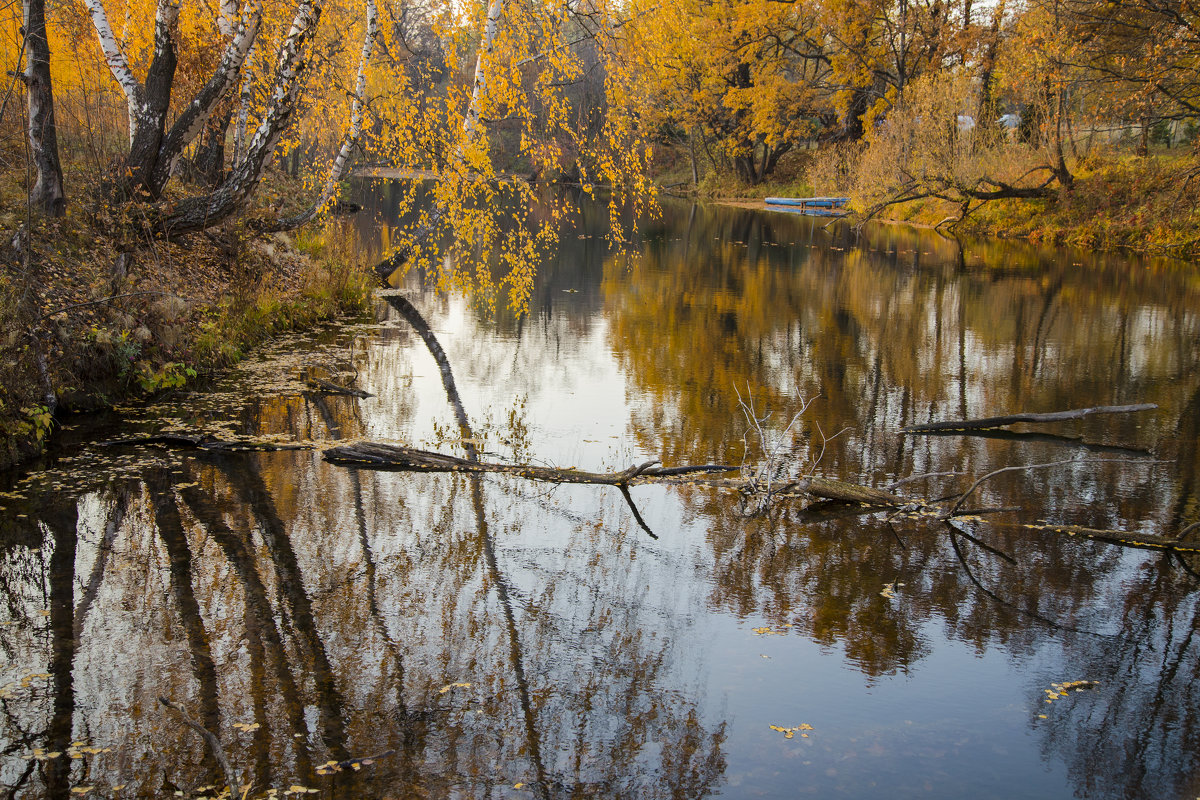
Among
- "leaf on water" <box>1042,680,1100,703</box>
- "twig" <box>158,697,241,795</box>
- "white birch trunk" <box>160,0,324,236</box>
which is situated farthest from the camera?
"white birch trunk" <box>160,0,324,236</box>

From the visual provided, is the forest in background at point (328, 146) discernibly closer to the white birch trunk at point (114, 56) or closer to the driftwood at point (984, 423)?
the white birch trunk at point (114, 56)

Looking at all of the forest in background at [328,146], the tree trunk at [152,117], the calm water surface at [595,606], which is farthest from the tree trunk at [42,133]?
the calm water surface at [595,606]

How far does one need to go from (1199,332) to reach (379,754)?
13415 millimetres

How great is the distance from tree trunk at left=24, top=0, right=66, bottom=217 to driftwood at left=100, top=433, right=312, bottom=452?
2.94 metres

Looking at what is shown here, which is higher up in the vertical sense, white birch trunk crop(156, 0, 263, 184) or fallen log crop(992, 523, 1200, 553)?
white birch trunk crop(156, 0, 263, 184)

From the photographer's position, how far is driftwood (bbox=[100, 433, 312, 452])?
7176 mm

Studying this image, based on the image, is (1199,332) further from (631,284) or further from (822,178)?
(822,178)

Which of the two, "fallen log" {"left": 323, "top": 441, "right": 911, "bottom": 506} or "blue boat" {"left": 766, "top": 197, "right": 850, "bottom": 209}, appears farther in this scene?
"blue boat" {"left": 766, "top": 197, "right": 850, "bottom": 209}

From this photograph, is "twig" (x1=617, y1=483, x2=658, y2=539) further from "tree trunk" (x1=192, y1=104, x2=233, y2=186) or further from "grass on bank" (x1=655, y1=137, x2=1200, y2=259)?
"grass on bank" (x1=655, y1=137, x2=1200, y2=259)

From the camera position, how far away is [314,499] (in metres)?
6.28

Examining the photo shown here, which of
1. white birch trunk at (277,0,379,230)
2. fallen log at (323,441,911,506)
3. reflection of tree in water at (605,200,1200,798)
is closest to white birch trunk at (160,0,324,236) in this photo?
white birch trunk at (277,0,379,230)

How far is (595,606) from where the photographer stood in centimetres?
500

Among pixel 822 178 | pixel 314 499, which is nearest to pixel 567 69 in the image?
pixel 314 499

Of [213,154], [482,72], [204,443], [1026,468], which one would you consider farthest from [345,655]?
[213,154]
